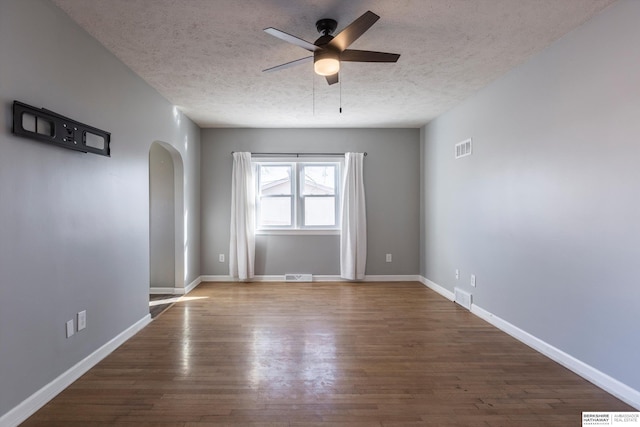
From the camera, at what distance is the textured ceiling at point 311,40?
6.93ft

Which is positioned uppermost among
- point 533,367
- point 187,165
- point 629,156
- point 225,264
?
point 187,165

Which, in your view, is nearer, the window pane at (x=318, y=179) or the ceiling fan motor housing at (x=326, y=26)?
the ceiling fan motor housing at (x=326, y=26)

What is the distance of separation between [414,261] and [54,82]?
4943 millimetres

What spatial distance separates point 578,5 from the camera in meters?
2.08

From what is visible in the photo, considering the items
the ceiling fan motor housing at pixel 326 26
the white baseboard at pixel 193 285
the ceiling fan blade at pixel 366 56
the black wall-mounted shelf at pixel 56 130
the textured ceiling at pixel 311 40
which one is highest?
the textured ceiling at pixel 311 40

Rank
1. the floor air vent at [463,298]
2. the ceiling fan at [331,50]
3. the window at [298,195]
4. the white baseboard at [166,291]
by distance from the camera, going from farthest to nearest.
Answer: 1. the window at [298,195]
2. the white baseboard at [166,291]
3. the floor air vent at [463,298]
4. the ceiling fan at [331,50]

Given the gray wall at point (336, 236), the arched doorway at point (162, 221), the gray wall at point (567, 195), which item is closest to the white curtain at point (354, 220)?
the gray wall at point (336, 236)

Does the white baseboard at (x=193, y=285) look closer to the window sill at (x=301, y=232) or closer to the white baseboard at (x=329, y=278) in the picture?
the white baseboard at (x=329, y=278)

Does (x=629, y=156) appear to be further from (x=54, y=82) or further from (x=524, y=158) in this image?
(x=54, y=82)

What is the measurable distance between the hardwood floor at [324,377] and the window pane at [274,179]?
231 centimetres

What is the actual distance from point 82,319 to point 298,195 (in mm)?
3507

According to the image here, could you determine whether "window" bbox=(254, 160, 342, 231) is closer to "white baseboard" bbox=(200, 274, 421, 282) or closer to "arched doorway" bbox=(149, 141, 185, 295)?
"white baseboard" bbox=(200, 274, 421, 282)

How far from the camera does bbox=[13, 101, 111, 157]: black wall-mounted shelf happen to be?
5.90ft

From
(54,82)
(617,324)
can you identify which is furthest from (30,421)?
(617,324)
